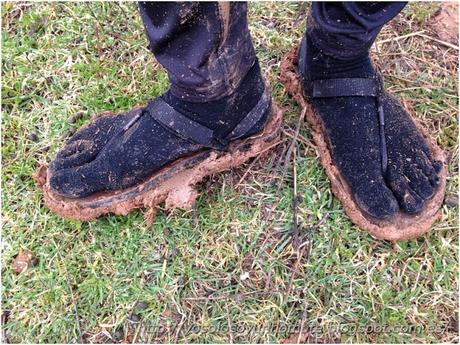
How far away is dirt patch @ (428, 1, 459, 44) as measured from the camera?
1.89m

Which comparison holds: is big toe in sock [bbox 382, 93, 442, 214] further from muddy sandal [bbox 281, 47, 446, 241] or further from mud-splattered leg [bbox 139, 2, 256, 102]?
mud-splattered leg [bbox 139, 2, 256, 102]

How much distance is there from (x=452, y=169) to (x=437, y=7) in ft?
2.26

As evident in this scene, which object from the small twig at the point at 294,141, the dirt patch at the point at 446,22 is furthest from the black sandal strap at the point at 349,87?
the dirt patch at the point at 446,22

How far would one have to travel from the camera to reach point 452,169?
1652 mm

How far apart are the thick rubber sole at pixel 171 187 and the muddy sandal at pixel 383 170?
167mm

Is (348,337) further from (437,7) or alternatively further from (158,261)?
(437,7)

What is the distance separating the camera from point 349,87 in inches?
59.4

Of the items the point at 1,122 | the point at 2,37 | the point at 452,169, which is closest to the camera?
the point at 452,169

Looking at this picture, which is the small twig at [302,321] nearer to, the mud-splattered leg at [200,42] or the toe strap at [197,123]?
the toe strap at [197,123]

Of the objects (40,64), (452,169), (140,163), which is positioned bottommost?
(452,169)

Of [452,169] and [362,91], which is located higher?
[362,91]

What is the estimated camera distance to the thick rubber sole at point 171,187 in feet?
5.11

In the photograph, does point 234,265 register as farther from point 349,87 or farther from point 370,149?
point 349,87

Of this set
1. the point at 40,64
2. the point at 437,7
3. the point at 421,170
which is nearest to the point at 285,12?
the point at 437,7
